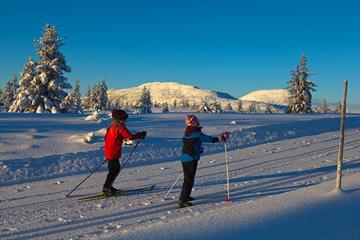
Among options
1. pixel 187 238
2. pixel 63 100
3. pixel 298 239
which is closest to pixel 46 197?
pixel 187 238

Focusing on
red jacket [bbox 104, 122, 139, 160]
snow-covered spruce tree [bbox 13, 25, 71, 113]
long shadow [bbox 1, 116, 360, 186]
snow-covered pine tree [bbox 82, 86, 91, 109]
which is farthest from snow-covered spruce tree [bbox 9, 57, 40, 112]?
snow-covered pine tree [bbox 82, 86, 91, 109]

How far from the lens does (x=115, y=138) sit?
26.6ft

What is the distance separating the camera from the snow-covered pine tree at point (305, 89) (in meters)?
52.7

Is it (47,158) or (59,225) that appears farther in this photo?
(47,158)

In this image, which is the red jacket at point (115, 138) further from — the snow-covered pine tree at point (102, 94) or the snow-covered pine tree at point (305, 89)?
the snow-covered pine tree at point (102, 94)

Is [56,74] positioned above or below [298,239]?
above

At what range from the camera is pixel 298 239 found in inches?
168

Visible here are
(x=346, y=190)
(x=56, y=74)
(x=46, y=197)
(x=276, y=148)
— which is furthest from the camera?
(x=56, y=74)

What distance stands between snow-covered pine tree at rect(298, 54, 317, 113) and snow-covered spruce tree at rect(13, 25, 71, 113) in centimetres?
3323

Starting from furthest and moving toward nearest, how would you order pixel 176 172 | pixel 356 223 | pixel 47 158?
pixel 47 158 → pixel 176 172 → pixel 356 223

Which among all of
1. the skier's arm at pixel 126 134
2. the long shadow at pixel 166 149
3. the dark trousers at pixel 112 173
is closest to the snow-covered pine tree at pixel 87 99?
the long shadow at pixel 166 149

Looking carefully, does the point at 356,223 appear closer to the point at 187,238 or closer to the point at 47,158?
the point at 187,238

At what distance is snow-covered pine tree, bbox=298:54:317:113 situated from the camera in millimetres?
52719

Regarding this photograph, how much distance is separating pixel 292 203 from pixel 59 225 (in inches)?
146
